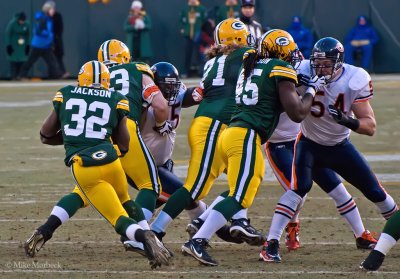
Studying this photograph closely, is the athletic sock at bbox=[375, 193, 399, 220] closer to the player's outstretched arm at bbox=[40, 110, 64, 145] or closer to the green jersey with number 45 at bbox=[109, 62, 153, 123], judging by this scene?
the green jersey with number 45 at bbox=[109, 62, 153, 123]

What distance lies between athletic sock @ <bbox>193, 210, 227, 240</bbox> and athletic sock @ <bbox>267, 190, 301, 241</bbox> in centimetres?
50

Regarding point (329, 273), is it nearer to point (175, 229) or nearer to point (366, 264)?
point (366, 264)

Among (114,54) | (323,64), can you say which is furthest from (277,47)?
(114,54)

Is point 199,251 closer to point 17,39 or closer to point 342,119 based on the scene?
point 342,119

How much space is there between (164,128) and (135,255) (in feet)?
3.32

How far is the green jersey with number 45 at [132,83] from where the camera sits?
7.77m

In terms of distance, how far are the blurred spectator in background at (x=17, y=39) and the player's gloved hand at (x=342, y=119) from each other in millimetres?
16052

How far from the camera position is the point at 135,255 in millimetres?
7582

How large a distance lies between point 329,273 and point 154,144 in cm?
196

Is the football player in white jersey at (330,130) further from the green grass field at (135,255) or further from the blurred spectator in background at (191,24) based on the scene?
the blurred spectator in background at (191,24)

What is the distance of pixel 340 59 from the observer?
7457mm

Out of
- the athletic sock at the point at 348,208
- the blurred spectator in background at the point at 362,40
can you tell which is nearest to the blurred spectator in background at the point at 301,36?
the blurred spectator in background at the point at 362,40

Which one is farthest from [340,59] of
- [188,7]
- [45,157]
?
[188,7]

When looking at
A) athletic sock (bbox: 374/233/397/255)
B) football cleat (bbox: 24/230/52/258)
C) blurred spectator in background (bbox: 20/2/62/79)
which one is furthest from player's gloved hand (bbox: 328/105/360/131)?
blurred spectator in background (bbox: 20/2/62/79)
